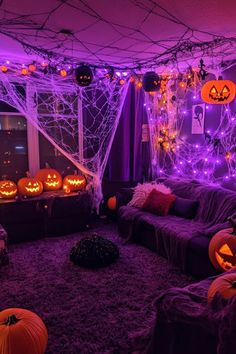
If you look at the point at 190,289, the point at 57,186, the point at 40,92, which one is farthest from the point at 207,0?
the point at 57,186

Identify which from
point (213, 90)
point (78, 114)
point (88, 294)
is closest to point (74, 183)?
point (78, 114)

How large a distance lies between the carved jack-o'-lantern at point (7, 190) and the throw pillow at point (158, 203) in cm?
193

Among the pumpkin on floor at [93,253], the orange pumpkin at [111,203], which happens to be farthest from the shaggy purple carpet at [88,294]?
the orange pumpkin at [111,203]

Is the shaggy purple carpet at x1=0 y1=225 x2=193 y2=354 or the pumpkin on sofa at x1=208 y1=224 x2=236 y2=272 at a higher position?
the pumpkin on sofa at x1=208 y1=224 x2=236 y2=272

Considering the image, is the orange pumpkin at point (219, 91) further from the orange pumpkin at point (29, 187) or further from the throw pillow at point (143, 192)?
the orange pumpkin at point (29, 187)

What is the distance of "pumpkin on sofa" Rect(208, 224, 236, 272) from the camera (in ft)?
9.40

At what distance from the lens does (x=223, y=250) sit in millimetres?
2914

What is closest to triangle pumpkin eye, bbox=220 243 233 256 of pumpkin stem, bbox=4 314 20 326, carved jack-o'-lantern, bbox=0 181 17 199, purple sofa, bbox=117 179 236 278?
purple sofa, bbox=117 179 236 278

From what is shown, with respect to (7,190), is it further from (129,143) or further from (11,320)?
(11,320)

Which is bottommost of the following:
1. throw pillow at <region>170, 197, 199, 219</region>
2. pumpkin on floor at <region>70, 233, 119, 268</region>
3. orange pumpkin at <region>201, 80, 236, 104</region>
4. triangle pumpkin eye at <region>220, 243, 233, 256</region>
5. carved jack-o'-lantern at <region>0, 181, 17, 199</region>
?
pumpkin on floor at <region>70, 233, 119, 268</region>

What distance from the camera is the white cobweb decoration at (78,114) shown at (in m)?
4.43

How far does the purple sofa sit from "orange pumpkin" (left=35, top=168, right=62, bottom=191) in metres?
1.02

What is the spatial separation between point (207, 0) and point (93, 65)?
235cm

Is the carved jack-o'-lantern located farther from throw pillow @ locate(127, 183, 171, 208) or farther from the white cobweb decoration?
throw pillow @ locate(127, 183, 171, 208)
